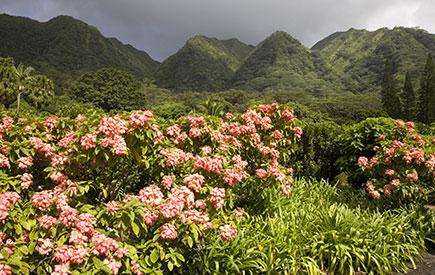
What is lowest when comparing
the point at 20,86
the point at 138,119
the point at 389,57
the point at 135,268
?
the point at 135,268

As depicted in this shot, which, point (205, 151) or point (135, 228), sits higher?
point (205, 151)

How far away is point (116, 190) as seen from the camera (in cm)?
516

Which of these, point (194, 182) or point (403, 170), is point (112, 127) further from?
point (403, 170)

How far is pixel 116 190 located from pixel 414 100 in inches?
2457

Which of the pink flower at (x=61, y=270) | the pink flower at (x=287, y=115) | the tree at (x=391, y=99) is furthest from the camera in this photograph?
the tree at (x=391, y=99)

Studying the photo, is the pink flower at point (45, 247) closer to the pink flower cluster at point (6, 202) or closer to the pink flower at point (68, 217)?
the pink flower at point (68, 217)

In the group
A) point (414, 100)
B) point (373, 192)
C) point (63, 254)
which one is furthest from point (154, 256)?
point (414, 100)

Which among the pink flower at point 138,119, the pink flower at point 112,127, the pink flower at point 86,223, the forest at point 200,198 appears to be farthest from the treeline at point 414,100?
the pink flower at point 86,223

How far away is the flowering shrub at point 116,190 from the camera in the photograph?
342 cm

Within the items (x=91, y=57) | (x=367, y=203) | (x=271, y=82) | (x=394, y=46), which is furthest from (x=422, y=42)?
(x=367, y=203)

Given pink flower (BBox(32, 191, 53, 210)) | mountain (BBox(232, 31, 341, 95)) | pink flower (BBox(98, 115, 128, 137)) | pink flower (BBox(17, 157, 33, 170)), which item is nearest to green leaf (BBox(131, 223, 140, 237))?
pink flower (BBox(32, 191, 53, 210))

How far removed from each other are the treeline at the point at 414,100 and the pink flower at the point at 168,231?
5580 cm

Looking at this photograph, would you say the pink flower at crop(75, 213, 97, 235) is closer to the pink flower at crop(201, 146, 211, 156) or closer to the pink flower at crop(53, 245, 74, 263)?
the pink flower at crop(53, 245, 74, 263)

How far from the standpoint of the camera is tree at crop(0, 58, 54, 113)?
4459 cm
